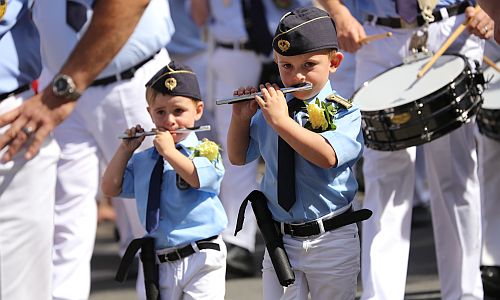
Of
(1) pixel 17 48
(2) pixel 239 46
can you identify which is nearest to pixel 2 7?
(1) pixel 17 48

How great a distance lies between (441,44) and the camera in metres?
5.91

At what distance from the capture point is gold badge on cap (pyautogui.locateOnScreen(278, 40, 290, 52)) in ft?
14.6

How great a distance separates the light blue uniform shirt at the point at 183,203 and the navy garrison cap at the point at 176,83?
0.66 feet

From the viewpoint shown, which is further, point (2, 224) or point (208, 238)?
point (208, 238)

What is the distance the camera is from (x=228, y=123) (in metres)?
7.94

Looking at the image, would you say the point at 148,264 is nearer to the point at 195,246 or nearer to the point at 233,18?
the point at 195,246

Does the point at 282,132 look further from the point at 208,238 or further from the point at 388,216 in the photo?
the point at 388,216

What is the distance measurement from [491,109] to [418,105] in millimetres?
915

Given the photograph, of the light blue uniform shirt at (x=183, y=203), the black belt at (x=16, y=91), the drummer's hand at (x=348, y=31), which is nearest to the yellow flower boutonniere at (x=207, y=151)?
the light blue uniform shirt at (x=183, y=203)

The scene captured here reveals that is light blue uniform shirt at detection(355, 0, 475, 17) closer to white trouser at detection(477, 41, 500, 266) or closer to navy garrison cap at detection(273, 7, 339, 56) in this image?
white trouser at detection(477, 41, 500, 266)

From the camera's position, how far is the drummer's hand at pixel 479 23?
18.9ft

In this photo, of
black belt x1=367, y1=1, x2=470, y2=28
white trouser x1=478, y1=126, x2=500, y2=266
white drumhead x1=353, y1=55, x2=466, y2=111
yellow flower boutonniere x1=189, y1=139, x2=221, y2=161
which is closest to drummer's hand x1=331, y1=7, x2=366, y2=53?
black belt x1=367, y1=1, x2=470, y2=28

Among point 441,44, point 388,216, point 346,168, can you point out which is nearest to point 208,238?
point 346,168

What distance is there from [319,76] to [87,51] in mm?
1011
